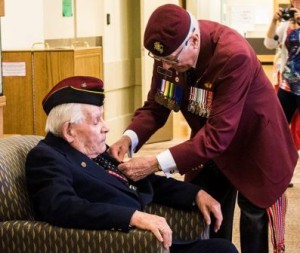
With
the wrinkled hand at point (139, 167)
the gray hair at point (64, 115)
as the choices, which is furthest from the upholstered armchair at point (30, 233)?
the wrinkled hand at point (139, 167)

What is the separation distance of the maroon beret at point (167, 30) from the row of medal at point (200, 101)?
0.72 feet

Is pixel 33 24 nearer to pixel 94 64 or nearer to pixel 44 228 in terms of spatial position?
pixel 94 64

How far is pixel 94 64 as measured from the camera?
4738 millimetres

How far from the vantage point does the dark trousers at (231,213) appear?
2.37m

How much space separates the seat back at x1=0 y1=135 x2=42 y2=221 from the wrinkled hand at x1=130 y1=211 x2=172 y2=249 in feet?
1.31

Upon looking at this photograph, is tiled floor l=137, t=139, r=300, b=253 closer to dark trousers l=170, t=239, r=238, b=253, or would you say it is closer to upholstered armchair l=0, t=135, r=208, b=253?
dark trousers l=170, t=239, r=238, b=253

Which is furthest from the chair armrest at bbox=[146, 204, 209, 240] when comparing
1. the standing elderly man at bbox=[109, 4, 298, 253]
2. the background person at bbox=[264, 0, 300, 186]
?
the background person at bbox=[264, 0, 300, 186]

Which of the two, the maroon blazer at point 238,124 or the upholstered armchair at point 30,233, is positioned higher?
the maroon blazer at point 238,124

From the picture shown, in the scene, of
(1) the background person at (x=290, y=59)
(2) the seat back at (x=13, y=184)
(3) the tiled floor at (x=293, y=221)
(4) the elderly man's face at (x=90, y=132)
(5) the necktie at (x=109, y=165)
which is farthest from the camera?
(1) the background person at (x=290, y=59)

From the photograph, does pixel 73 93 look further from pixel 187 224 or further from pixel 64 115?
pixel 187 224

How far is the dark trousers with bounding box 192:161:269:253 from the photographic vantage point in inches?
93.3

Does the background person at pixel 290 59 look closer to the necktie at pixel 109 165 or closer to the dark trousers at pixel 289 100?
the dark trousers at pixel 289 100

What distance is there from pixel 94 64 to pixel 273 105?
8.48ft

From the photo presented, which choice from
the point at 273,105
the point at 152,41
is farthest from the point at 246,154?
the point at 152,41
